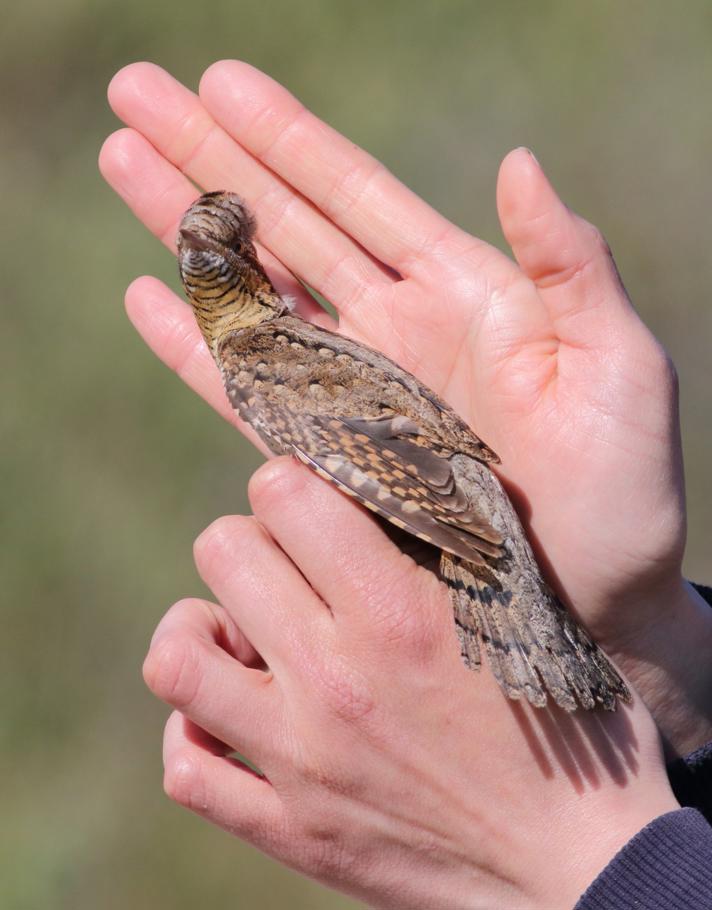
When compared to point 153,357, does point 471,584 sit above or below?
below

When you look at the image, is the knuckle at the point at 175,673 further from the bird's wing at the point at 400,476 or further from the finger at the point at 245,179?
the finger at the point at 245,179

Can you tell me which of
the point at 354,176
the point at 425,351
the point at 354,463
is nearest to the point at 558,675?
the point at 354,463

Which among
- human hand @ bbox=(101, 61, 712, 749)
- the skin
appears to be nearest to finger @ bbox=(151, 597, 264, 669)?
the skin

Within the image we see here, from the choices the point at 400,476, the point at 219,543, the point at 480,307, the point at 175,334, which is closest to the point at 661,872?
the point at 400,476

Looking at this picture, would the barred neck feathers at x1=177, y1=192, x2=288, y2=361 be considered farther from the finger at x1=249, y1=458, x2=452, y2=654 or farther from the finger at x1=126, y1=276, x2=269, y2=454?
the finger at x1=249, y1=458, x2=452, y2=654

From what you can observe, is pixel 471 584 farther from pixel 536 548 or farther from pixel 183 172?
pixel 183 172

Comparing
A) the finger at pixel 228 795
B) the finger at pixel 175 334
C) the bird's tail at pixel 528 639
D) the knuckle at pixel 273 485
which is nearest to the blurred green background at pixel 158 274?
the finger at pixel 175 334

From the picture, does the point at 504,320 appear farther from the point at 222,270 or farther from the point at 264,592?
the point at 264,592
